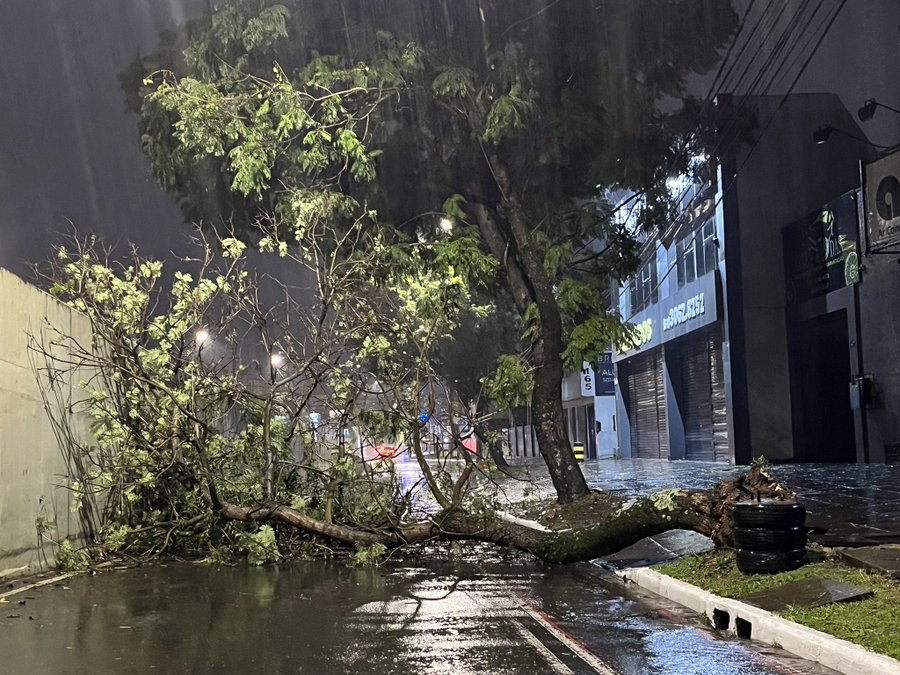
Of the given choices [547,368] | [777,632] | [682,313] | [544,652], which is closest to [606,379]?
[682,313]

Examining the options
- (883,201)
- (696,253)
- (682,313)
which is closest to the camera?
(883,201)

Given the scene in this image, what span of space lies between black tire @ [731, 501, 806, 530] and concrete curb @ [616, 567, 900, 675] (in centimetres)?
87

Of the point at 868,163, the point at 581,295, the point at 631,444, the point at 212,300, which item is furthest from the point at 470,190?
the point at 631,444

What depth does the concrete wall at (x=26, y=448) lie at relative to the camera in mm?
11805

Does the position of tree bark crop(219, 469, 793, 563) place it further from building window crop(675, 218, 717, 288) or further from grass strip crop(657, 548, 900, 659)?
building window crop(675, 218, 717, 288)

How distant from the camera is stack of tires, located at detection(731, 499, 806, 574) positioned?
9.79 m

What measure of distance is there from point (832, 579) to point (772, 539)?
29.9 inches

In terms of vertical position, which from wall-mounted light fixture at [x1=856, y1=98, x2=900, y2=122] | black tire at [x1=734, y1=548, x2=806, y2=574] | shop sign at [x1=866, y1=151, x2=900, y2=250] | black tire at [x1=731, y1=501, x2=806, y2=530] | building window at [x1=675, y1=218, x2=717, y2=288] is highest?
wall-mounted light fixture at [x1=856, y1=98, x2=900, y2=122]

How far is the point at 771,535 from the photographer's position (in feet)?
32.1

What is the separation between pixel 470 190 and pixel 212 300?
5.66 metres

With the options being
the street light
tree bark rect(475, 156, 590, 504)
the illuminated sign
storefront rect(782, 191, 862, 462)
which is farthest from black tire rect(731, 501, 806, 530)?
the illuminated sign

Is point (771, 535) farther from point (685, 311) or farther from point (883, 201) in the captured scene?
point (685, 311)

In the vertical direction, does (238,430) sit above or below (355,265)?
below

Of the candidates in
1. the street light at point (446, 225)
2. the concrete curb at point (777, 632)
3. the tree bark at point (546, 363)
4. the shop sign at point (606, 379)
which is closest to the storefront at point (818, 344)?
the tree bark at point (546, 363)
